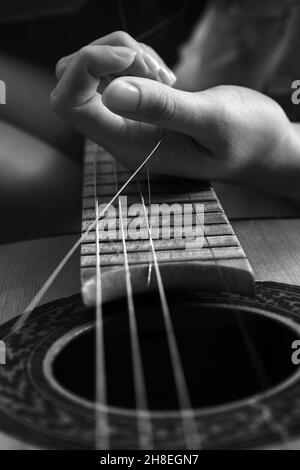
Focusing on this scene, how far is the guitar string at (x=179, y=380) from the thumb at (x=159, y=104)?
0.13 m

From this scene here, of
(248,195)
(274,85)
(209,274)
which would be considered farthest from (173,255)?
(274,85)

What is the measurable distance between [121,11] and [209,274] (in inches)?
36.6

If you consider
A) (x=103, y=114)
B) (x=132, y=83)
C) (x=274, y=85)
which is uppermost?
(x=274, y=85)

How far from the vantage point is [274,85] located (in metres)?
1.21

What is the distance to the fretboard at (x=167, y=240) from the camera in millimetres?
562

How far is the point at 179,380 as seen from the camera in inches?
17.1

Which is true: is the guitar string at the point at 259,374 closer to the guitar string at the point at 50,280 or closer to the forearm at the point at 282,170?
the guitar string at the point at 50,280

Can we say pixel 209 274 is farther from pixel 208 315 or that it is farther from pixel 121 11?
pixel 121 11

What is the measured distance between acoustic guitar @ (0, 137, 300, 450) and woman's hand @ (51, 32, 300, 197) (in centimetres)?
8

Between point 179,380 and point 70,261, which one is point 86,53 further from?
point 179,380

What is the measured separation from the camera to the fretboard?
562 mm

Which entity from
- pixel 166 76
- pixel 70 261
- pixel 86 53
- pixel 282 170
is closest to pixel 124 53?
pixel 86 53

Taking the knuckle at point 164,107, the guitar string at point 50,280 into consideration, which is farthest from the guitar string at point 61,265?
the knuckle at point 164,107

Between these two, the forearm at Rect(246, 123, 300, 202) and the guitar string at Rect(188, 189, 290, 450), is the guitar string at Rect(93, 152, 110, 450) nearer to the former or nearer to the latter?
the guitar string at Rect(188, 189, 290, 450)
